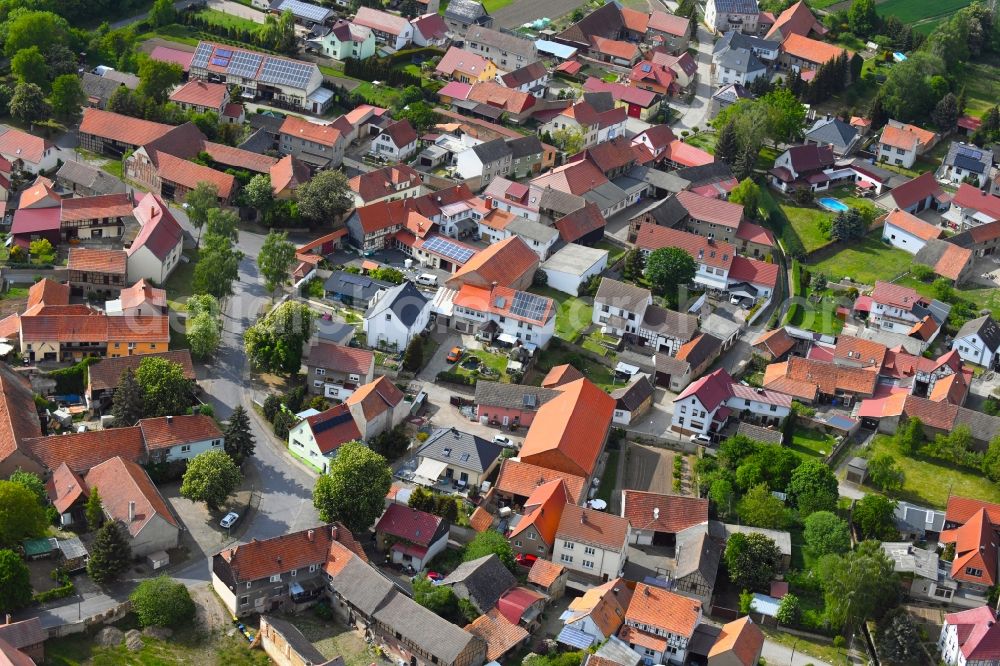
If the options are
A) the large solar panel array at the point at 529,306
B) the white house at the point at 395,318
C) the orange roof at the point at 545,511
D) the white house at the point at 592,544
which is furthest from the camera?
the large solar panel array at the point at 529,306

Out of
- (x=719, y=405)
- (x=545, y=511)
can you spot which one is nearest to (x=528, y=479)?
(x=545, y=511)

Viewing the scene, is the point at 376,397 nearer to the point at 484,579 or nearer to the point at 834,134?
the point at 484,579

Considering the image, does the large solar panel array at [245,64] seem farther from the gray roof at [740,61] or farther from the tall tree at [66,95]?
the gray roof at [740,61]

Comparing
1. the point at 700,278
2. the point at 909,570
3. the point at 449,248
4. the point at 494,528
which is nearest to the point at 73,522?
the point at 494,528

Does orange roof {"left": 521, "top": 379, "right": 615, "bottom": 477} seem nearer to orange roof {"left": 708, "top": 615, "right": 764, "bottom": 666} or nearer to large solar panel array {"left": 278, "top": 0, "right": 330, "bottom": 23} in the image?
orange roof {"left": 708, "top": 615, "right": 764, "bottom": 666}

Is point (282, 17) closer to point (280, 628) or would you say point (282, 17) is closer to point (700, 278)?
point (700, 278)

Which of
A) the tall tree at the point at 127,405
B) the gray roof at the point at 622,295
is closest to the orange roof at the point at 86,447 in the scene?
the tall tree at the point at 127,405
